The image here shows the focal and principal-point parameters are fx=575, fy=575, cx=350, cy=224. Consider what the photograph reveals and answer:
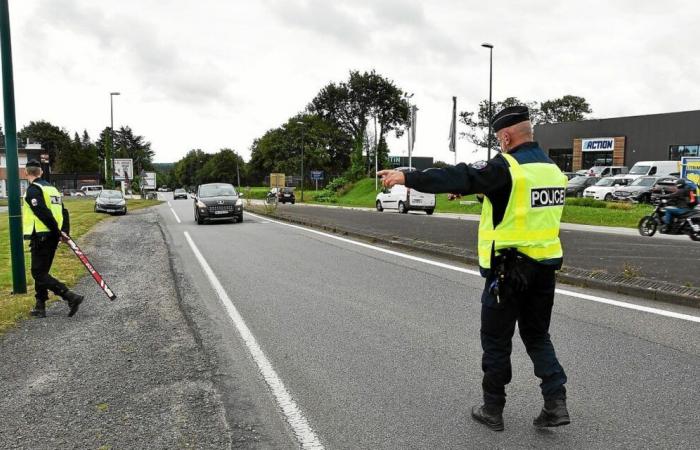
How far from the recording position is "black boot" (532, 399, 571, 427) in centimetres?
341

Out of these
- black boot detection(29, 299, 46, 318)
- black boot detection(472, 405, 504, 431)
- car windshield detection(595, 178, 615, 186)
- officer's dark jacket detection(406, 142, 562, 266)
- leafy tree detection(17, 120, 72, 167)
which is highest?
leafy tree detection(17, 120, 72, 167)

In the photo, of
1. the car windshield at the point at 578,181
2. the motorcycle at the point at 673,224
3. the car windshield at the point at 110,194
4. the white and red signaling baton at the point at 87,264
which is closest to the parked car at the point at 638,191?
the car windshield at the point at 578,181

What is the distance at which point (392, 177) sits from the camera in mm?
Result: 3406

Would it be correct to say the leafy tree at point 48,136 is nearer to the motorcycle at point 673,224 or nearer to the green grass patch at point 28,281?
the green grass patch at point 28,281

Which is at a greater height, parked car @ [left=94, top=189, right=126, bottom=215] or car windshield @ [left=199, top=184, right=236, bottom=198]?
car windshield @ [left=199, top=184, right=236, bottom=198]

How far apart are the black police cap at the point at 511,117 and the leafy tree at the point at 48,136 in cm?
12849

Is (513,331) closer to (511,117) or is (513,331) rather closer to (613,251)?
(511,117)

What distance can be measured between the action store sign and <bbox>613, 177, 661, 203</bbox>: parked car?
63.3ft

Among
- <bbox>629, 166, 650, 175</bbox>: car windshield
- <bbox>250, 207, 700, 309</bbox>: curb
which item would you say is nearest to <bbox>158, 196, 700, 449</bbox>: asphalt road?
<bbox>250, 207, 700, 309</bbox>: curb

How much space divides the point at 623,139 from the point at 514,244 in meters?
48.0

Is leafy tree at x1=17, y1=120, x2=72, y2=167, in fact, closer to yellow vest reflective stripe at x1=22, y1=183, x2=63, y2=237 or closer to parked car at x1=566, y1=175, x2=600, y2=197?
parked car at x1=566, y1=175, x2=600, y2=197

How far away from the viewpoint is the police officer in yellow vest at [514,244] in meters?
3.31

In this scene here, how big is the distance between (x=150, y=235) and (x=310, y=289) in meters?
11.1

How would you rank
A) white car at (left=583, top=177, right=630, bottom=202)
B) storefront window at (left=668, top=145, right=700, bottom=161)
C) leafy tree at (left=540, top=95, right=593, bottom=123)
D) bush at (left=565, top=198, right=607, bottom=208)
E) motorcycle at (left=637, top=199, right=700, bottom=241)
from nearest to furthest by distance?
motorcycle at (left=637, top=199, right=700, bottom=241) → bush at (left=565, top=198, right=607, bottom=208) → white car at (left=583, top=177, right=630, bottom=202) → storefront window at (left=668, top=145, right=700, bottom=161) → leafy tree at (left=540, top=95, right=593, bottom=123)
